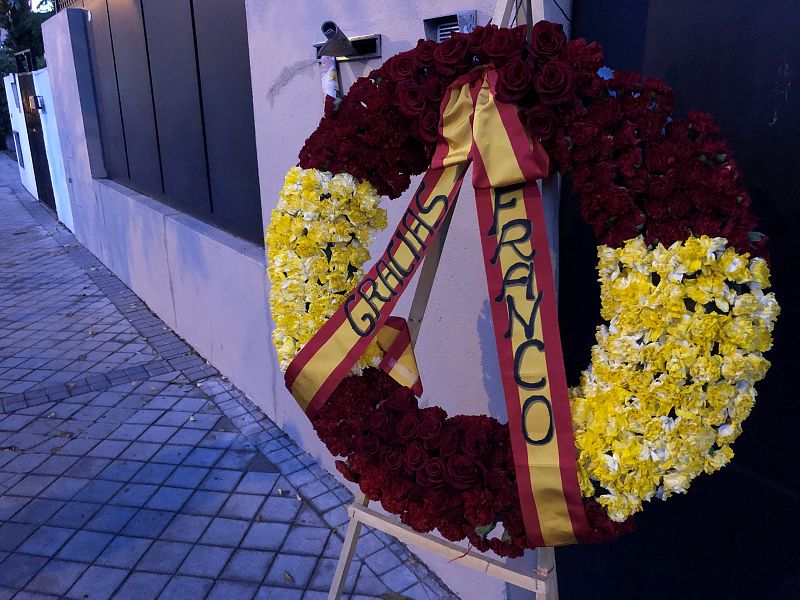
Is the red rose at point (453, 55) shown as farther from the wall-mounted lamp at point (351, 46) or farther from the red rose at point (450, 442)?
the wall-mounted lamp at point (351, 46)

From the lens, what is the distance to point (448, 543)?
1.88m

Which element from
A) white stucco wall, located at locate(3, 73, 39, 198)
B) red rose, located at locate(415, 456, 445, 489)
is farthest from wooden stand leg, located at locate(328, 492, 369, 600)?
white stucco wall, located at locate(3, 73, 39, 198)

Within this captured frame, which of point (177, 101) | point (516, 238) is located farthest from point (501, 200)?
point (177, 101)

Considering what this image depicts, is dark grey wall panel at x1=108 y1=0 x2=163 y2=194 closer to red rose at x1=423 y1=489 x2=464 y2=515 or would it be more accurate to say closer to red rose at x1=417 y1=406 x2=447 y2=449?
red rose at x1=417 y1=406 x2=447 y2=449

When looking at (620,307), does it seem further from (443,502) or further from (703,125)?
(443,502)

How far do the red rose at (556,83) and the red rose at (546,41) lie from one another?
44 millimetres

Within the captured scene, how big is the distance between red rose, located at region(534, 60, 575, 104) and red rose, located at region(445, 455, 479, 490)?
923 millimetres

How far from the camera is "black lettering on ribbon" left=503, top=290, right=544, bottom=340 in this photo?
5.23 ft

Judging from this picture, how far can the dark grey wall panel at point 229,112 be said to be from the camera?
468 centimetres

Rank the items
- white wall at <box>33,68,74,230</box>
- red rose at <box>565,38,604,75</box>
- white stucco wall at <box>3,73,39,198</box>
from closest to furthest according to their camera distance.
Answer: red rose at <box>565,38,604,75</box> < white wall at <box>33,68,74,230</box> < white stucco wall at <box>3,73,39,198</box>

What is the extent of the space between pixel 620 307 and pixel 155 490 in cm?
312

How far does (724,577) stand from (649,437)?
0.98 metres

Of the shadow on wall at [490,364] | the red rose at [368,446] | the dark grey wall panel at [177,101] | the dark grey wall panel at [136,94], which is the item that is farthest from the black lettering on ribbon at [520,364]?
the dark grey wall panel at [136,94]

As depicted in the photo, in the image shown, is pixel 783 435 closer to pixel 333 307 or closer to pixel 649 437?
pixel 649 437
